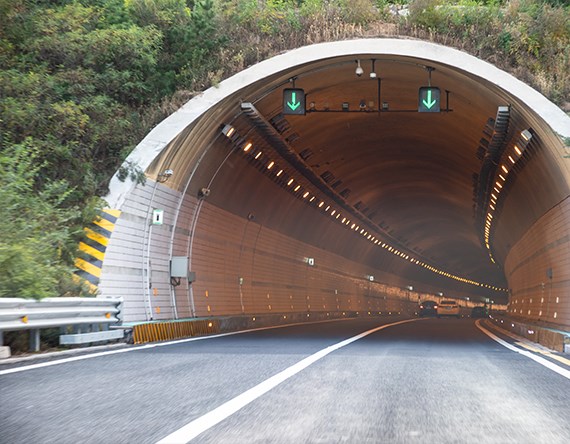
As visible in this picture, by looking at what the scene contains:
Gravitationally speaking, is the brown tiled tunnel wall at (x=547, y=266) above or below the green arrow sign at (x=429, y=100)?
below

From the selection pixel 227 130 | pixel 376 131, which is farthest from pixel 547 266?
pixel 227 130

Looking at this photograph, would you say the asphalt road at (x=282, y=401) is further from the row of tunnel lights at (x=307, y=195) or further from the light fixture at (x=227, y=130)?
the row of tunnel lights at (x=307, y=195)

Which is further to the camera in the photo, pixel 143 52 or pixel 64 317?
pixel 143 52

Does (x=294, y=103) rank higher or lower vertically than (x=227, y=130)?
higher

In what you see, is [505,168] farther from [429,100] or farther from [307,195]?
[307,195]

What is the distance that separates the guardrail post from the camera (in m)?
14.1

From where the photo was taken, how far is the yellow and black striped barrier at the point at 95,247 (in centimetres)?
1941

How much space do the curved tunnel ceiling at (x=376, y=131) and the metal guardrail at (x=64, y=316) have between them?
602 centimetres

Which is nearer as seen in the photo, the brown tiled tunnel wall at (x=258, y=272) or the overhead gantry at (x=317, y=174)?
the overhead gantry at (x=317, y=174)

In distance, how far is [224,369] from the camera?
459 inches

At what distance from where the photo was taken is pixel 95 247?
2006 centimetres

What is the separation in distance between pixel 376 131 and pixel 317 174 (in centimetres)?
319

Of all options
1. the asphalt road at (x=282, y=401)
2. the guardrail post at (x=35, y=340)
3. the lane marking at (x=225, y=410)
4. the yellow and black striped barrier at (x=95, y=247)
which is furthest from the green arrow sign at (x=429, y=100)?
the guardrail post at (x=35, y=340)

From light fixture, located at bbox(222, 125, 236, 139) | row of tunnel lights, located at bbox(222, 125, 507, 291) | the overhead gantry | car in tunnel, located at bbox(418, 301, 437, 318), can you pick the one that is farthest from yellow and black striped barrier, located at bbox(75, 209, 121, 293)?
car in tunnel, located at bbox(418, 301, 437, 318)
